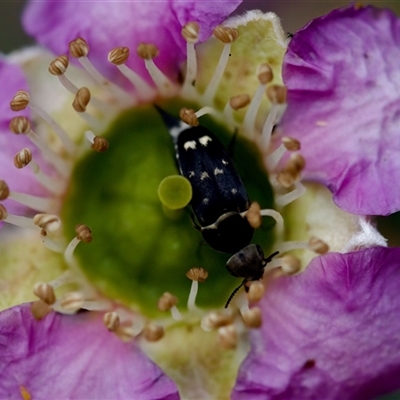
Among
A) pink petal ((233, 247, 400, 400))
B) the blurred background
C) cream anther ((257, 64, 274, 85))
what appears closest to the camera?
pink petal ((233, 247, 400, 400))

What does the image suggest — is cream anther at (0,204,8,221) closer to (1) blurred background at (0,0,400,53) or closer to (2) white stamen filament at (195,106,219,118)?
(2) white stamen filament at (195,106,219,118)

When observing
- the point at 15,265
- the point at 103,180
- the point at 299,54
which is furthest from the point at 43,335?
the point at 299,54

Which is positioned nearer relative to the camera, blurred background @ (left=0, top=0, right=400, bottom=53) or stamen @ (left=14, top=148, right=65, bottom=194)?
stamen @ (left=14, top=148, right=65, bottom=194)

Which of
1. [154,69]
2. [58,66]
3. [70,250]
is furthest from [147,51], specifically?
[70,250]

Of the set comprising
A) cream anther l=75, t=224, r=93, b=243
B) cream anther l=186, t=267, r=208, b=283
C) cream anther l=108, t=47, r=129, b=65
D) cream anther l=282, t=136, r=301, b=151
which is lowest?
cream anther l=186, t=267, r=208, b=283

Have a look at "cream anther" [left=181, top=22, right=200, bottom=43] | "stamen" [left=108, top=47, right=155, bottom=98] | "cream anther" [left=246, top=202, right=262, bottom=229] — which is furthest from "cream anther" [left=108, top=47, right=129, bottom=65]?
"cream anther" [left=246, top=202, right=262, bottom=229]

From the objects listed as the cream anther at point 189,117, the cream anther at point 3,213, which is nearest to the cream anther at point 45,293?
the cream anther at point 3,213

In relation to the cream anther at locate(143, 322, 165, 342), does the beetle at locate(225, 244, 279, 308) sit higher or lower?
higher
